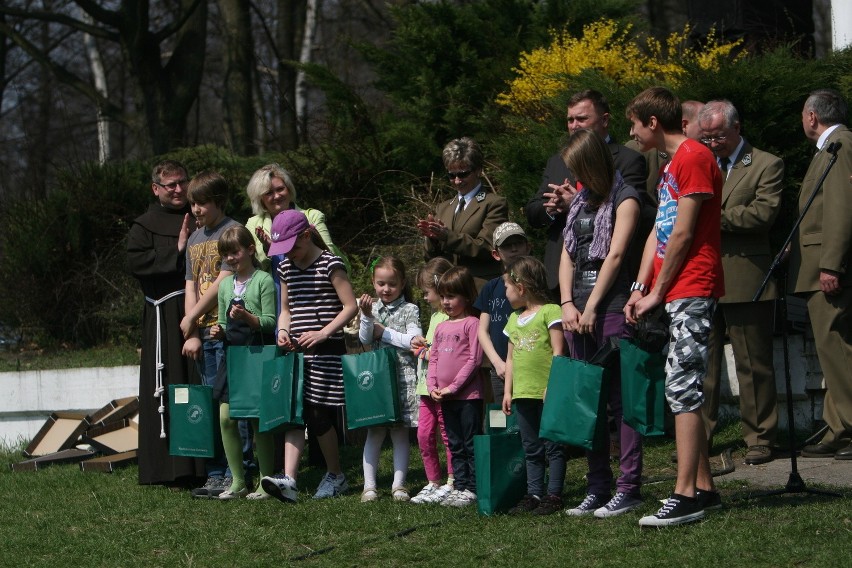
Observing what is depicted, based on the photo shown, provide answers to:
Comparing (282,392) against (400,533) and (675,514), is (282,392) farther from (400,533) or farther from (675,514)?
(675,514)

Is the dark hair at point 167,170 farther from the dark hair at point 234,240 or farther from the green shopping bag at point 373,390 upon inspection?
the green shopping bag at point 373,390

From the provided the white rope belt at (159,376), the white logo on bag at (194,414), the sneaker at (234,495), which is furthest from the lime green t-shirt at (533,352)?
Result: the white rope belt at (159,376)

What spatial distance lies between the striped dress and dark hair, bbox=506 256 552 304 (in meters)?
1.31

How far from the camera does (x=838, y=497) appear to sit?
6008 mm

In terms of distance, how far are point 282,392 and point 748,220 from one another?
116 inches

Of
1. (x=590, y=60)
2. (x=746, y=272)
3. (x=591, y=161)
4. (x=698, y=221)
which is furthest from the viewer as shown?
(x=590, y=60)

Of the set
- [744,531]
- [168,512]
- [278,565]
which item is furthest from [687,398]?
[168,512]

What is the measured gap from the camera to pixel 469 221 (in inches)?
302

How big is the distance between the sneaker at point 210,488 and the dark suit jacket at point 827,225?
381cm

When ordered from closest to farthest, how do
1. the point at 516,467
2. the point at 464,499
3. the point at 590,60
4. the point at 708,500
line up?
1. the point at 708,500
2. the point at 516,467
3. the point at 464,499
4. the point at 590,60

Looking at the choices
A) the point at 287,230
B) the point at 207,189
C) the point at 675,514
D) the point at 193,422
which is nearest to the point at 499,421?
the point at 675,514

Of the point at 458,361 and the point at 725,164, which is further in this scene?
the point at 725,164

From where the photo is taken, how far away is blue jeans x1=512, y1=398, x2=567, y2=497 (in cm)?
634

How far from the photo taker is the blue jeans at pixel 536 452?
6.34m
